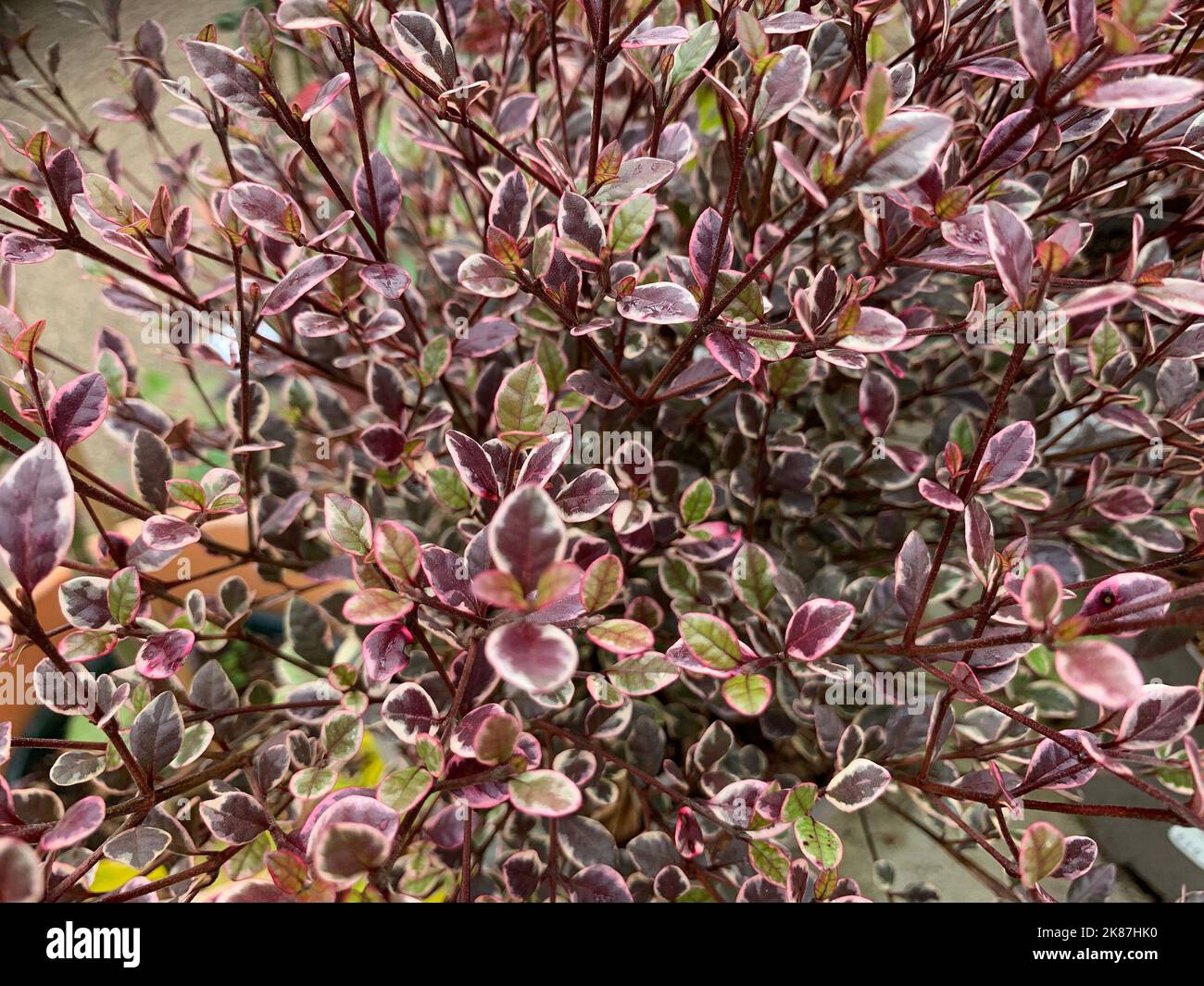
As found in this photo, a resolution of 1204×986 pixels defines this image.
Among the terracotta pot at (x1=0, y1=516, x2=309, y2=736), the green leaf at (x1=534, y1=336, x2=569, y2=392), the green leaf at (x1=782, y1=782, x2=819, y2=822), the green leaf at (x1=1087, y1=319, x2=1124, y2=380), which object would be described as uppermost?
the green leaf at (x1=1087, y1=319, x2=1124, y2=380)

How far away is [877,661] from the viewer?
38.8 inches

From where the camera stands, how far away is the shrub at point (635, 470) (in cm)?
53

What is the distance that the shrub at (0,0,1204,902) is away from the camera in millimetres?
526

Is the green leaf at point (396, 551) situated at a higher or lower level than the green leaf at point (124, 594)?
higher

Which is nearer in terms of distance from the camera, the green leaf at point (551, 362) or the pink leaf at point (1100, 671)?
the pink leaf at point (1100, 671)

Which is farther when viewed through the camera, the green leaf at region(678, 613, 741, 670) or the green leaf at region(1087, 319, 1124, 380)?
the green leaf at region(1087, 319, 1124, 380)

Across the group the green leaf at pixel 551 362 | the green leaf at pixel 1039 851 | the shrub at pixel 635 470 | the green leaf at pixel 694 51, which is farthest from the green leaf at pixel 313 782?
the green leaf at pixel 694 51

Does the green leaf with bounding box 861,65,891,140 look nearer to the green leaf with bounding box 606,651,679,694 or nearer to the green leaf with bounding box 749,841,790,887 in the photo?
the green leaf with bounding box 606,651,679,694

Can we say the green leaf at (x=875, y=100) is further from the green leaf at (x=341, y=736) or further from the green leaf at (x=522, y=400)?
the green leaf at (x=341, y=736)

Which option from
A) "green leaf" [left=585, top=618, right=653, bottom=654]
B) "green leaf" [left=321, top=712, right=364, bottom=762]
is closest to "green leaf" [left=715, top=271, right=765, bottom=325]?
"green leaf" [left=585, top=618, right=653, bottom=654]

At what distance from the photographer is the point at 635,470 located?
809mm

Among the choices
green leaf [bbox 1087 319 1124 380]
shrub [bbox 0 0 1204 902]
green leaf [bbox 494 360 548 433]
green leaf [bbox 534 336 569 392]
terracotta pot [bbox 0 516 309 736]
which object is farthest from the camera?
terracotta pot [bbox 0 516 309 736]

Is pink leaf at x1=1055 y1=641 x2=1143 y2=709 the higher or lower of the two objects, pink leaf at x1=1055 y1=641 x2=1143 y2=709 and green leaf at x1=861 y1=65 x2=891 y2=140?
the lower

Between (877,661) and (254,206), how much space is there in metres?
0.87
